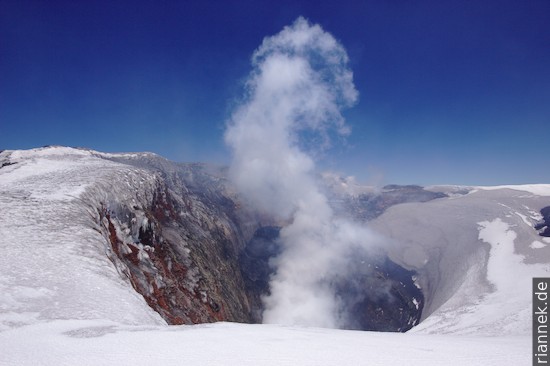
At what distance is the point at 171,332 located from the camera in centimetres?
790

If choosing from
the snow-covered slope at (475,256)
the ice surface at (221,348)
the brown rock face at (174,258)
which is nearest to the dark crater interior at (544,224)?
the snow-covered slope at (475,256)

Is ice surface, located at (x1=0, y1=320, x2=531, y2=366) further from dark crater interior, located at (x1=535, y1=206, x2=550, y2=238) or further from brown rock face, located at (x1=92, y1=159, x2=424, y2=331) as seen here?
dark crater interior, located at (x1=535, y1=206, x2=550, y2=238)

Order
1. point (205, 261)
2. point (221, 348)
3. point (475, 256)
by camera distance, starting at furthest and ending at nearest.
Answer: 1. point (475, 256)
2. point (205, 261)
3. point (221, 348)

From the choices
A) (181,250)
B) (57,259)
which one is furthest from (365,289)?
(57,259)

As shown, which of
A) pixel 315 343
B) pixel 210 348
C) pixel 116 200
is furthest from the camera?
pixel 116 200

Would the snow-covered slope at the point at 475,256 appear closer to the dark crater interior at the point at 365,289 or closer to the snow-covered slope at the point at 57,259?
the dark crater interior at the point at 365,289

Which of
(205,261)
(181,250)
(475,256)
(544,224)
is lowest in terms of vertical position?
(205,261)

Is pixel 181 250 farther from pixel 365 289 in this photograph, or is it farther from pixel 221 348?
pixel 365 289

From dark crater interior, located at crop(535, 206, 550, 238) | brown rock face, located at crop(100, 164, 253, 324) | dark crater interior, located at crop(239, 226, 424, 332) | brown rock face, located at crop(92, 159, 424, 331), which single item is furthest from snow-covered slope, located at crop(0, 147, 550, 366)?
dark crater interior, located at crop(239, 226, 424, 332)

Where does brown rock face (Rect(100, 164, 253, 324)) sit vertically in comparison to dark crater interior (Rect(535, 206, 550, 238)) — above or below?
below

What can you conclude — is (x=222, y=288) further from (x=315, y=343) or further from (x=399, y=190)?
(x=399, y=190)

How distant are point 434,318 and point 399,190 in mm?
128008

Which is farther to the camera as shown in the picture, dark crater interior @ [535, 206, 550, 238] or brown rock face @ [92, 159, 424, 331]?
dark crater interior @ [535, 206, 550, 238]

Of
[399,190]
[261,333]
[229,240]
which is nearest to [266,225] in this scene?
[229,240]
